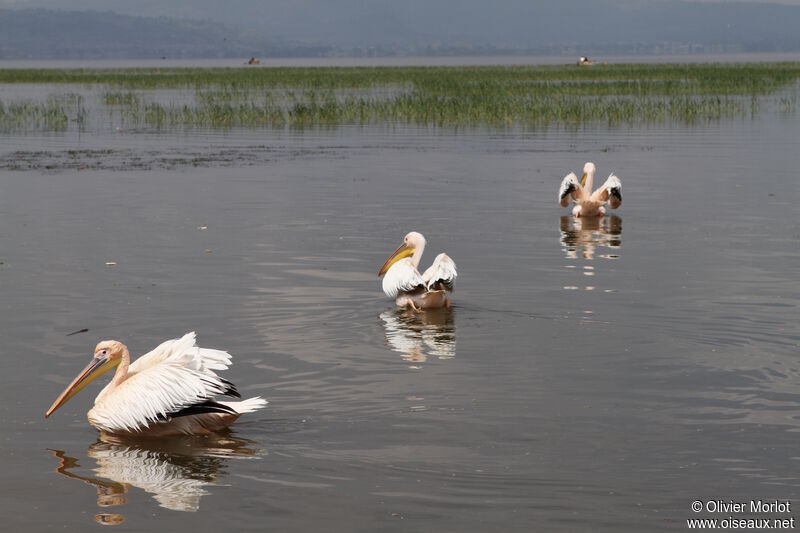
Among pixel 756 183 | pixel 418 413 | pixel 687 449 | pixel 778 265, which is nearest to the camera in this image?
pixel 687 449

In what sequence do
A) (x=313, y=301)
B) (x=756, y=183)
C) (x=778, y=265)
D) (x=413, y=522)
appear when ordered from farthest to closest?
(x=756, y=183) < (x=778, y=265) < (x=313, y=301) < (x=413, y=522)

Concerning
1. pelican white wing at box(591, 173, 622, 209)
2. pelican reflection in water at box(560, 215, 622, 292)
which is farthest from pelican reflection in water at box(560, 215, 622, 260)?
pelican white wing at box(591, 173, 622, 209)

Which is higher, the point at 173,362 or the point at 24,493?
the point at 173,362

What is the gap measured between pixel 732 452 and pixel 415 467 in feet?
6.71

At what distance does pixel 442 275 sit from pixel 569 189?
8.39 metres

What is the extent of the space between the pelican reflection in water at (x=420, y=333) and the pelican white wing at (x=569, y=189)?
785 cm

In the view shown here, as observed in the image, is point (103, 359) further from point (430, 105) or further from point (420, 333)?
point (430, 105)

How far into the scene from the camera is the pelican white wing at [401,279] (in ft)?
42.4

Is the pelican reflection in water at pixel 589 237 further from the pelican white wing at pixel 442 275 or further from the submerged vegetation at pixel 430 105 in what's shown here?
the submerged vegetation at pixel 430 105

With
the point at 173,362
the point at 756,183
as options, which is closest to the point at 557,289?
the point at 173,362

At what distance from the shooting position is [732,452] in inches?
332

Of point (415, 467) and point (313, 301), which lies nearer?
point (415, 467)

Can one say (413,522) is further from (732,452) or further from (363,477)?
(732,452)

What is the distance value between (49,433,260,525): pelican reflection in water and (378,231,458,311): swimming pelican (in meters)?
4.02
